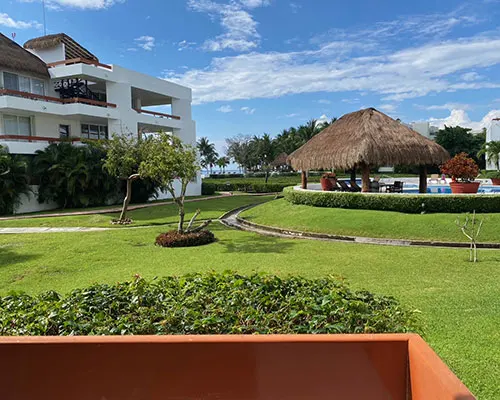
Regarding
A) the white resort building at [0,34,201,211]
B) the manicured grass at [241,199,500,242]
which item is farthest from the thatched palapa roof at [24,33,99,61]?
the manicured grass at [241,199,500,242]

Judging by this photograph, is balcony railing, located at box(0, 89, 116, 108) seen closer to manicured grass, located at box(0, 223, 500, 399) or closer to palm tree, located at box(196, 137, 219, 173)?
manicured grass, located at box(0, 223, 500, 399)

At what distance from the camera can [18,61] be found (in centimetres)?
2386

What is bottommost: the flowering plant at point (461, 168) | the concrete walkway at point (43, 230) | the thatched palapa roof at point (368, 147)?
the concrete walkway at point (43, 230)

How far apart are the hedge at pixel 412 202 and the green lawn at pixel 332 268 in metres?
4.47

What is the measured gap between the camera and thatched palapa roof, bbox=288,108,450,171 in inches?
682

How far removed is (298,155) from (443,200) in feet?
27.3

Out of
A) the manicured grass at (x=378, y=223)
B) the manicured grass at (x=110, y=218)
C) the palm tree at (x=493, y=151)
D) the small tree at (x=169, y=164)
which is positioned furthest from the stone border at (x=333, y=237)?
the palm tree at (x=493, y=151)

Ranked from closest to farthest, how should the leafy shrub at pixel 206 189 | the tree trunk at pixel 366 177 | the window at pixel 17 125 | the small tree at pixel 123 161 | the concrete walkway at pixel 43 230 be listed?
the concrete walkway at pixel 43 230 → the small tree at pixel 123 161 → the tree trunk at pixel 366 177 → the window at pixel 17 125 → the leafy shrub at pixel 206 189

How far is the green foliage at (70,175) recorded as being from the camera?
22.8m

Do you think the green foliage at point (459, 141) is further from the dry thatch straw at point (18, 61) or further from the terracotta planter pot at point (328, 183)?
the dry thatch straw at point (18, 61)

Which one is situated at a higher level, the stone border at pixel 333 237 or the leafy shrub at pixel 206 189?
the leafy shrub at pixel 206 189

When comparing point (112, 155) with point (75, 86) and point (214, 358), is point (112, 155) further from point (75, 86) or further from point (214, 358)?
point (214, 358)

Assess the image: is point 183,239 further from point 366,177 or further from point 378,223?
point 366,177

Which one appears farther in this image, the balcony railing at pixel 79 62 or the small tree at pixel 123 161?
the balcony railing at pixel 79 62
